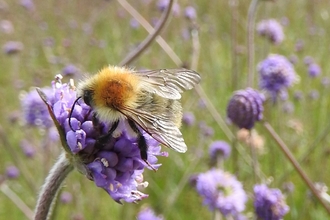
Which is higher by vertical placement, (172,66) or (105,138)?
(105,138)

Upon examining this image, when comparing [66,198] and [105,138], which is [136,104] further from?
[66,198]

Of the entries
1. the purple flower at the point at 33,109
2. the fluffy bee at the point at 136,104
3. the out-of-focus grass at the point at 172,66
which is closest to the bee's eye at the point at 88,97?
the fluffy bee at the point at 136,104

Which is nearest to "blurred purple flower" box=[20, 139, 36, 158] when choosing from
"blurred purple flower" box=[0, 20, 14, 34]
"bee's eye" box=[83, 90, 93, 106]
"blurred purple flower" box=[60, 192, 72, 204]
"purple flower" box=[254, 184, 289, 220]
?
"blurred purple flower" box=[60, 192, 72, 204]

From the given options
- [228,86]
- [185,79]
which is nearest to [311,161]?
[228,86]

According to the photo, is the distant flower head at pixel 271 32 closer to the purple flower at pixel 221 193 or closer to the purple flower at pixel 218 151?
the purple flower at pixel 218 151

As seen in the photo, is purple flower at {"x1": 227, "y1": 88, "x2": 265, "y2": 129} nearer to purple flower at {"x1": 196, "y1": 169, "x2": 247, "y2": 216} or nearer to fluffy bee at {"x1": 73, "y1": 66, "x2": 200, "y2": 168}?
purple flower at {"x1": 196, "y1": 169, "x2": 247, "y2": 216}

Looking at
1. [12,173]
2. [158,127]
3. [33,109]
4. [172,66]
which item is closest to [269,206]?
[158,127]

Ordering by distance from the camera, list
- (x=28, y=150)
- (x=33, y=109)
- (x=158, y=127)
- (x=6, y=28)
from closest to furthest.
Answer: (x=158, y=127), (x=33, y=109), (x=28, y=150), (x=6, y=28)
